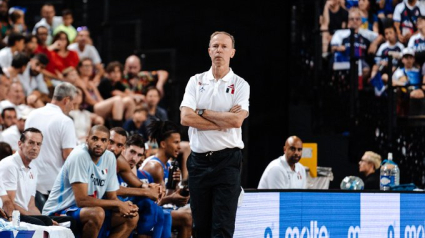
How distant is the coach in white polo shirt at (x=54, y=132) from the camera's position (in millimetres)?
9812

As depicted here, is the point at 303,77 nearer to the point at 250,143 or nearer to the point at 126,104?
the point at 250,143

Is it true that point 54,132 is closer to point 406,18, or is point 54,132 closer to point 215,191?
point 215,191

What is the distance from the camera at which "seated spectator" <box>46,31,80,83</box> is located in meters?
15.4

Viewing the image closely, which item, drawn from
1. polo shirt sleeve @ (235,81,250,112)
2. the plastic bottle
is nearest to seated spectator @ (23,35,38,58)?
the plastic bottle

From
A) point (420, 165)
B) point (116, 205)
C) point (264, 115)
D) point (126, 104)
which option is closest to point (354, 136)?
point (420, 165)

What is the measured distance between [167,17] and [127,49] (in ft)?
3.59

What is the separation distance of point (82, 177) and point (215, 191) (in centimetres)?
212

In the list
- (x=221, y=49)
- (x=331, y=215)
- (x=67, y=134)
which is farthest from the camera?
(x=67, y=134)

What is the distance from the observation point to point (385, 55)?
46.8 feet

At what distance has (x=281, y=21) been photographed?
1650cm

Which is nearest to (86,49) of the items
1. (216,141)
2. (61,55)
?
(61,55)

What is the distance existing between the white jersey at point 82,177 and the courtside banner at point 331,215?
4.68 ft

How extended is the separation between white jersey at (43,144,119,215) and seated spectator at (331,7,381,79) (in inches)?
281

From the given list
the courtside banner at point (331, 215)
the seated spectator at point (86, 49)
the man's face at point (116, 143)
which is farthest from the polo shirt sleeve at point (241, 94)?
the seated spectator at point (86, 49)
